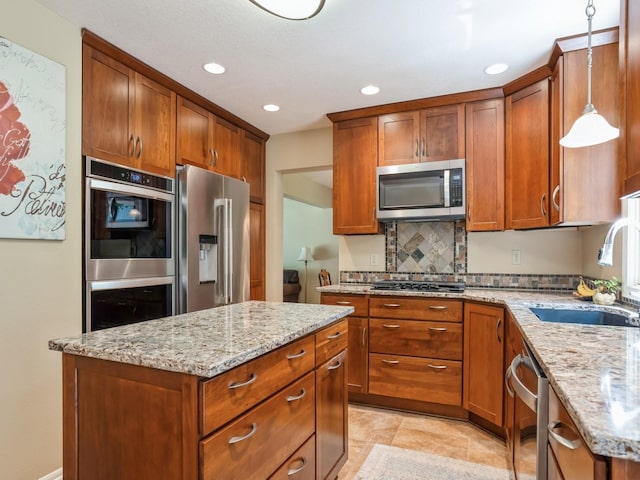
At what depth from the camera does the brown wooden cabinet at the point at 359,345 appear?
9.84 ft

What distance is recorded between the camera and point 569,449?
0.82 metres

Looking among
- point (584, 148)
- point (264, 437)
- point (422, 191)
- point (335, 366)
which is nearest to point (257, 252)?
point (422, 191)

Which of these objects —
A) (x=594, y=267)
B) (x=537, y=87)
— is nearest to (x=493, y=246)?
(x=594, y=267)

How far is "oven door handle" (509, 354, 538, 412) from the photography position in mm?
1165

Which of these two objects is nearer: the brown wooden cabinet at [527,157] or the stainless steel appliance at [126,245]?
the stainless steel appliance at [126,245]

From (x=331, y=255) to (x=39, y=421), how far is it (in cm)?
633

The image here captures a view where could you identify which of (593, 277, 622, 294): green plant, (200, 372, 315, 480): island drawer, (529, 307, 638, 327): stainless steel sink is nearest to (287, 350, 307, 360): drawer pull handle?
(200, 372, 315, 480): island drawer

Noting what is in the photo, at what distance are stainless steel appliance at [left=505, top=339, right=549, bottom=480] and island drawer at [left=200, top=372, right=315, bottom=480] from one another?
0.83m

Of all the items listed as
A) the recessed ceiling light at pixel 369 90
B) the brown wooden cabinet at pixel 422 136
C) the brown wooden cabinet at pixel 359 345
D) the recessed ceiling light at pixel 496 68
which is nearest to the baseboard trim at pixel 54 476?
the brown wooden cabinet at pixel 359 345

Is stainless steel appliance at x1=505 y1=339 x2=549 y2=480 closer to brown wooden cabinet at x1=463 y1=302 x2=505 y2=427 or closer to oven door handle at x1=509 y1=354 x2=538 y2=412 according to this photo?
oven door handle at x1=509 y1=354 x2=538 y2=412

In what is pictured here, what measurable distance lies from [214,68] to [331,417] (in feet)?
7.82

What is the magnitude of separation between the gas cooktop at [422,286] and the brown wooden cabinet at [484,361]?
330 mm

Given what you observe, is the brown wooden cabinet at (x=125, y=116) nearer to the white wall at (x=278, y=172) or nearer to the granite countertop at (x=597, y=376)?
the white wall at (x=278, y=172)

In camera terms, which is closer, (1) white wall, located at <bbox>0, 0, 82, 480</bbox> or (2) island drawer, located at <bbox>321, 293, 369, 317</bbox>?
(1) white wall, located at <bbox>0, 0, 82, 480</bbox>
